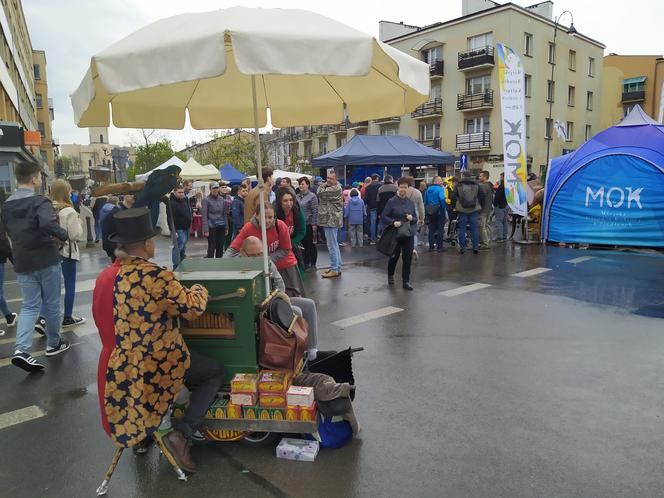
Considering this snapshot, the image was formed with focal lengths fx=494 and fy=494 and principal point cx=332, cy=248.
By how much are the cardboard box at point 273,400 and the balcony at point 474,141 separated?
36.2 meters

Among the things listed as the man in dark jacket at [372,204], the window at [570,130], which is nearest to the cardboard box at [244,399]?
the man in dark jacket at [372,204]

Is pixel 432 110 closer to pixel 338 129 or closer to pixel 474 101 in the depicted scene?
pixel 474 101

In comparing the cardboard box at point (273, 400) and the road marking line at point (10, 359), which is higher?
the cardboard box at point (273, 400)

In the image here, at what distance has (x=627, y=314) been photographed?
6.51m

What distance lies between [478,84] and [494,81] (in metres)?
1.52

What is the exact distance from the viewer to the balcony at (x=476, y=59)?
3584 centimetres

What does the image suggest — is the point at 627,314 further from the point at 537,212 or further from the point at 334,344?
the point at 537,212

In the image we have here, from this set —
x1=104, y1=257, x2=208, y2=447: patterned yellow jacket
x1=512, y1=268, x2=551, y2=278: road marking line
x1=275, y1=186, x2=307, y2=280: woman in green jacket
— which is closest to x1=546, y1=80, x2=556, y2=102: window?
x1=512, y1=268, x2=551, y2=278: road marking line

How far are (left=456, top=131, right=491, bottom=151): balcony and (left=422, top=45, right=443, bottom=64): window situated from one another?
679cm

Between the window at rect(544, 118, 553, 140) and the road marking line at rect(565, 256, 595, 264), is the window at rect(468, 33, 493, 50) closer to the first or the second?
the window at rect(544, 118, 553, 140)

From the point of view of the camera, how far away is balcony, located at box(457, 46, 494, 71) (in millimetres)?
35844

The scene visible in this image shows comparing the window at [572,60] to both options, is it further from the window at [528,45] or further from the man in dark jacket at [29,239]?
the man in dark jacket at [29,239]

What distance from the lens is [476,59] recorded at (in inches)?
1425

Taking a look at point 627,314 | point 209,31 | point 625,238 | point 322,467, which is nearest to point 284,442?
point 322,467
